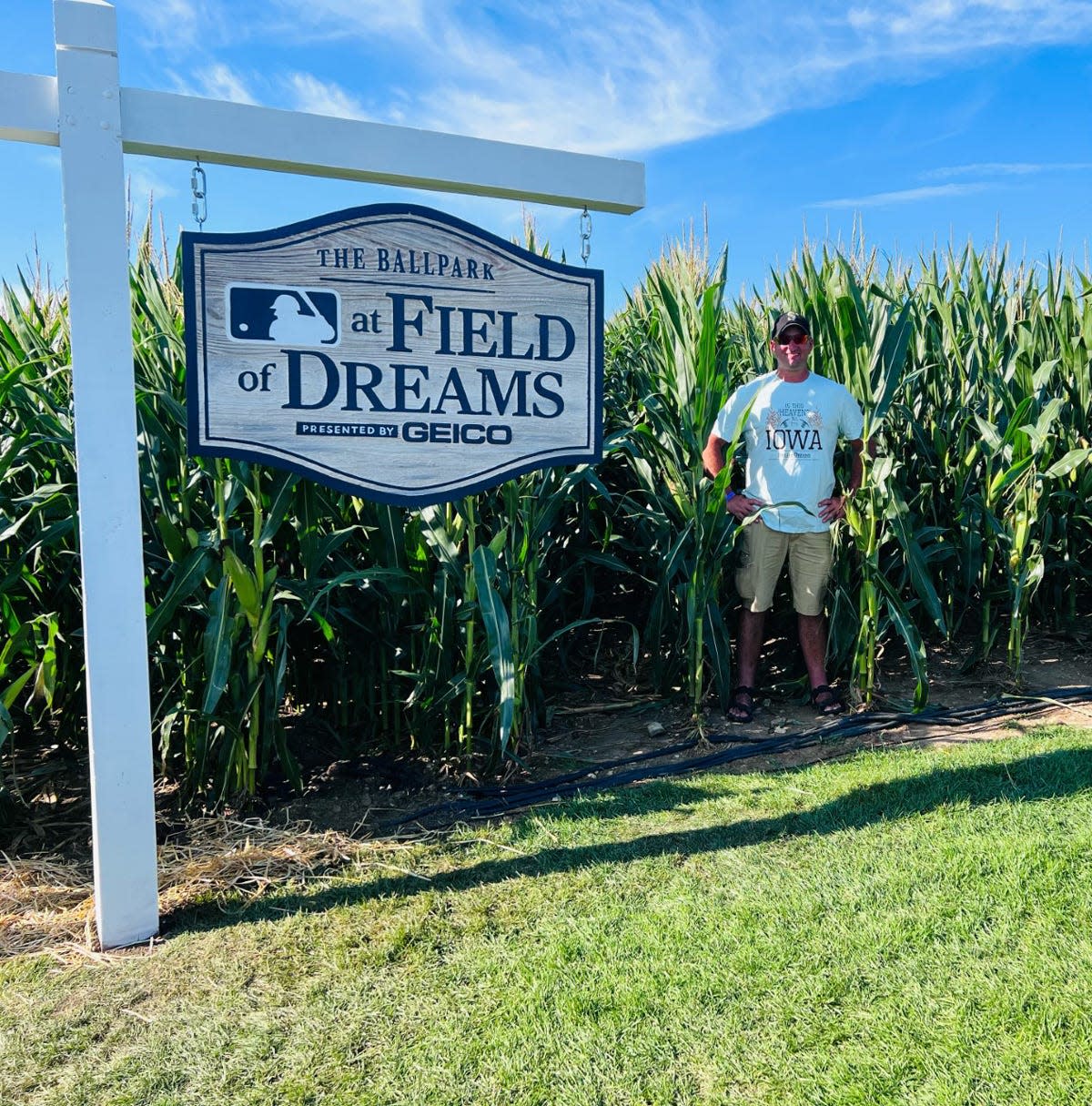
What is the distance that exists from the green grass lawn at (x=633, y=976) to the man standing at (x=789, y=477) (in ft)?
4.09

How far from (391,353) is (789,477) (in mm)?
2136

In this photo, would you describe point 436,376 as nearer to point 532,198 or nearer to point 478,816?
point 532,198

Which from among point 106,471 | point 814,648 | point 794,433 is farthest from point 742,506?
point 106,471

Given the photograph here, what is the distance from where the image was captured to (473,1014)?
7.25 feet

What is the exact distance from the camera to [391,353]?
9.75ft

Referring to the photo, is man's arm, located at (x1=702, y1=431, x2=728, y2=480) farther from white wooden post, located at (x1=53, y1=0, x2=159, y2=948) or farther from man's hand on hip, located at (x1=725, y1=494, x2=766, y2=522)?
white wooden post, located at (x1=53, y1=0, x2=159, y2=948)

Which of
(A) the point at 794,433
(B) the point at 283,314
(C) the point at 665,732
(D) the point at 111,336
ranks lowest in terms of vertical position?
(C) the point at 665,732

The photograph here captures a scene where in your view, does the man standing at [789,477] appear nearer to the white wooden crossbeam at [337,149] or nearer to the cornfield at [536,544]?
the cornfield at [536,544]

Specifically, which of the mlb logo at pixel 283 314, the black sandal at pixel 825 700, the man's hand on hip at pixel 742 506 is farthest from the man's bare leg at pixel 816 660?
the mlb logo at pixel 283 314

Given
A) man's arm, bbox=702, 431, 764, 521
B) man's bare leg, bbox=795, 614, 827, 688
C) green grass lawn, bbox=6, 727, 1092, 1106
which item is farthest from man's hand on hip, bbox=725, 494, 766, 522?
green grass lawn, bbox=6, 727, 1092, 1106

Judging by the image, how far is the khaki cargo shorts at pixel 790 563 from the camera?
171 inches

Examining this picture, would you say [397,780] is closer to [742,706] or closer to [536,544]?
[536,544]

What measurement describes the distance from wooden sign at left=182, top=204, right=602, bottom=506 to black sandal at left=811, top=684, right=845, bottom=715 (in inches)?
74.7

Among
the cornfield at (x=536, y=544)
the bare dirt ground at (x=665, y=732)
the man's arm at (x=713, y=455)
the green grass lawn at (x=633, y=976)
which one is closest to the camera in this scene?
the green grass lawn at (x=633, y=976)
